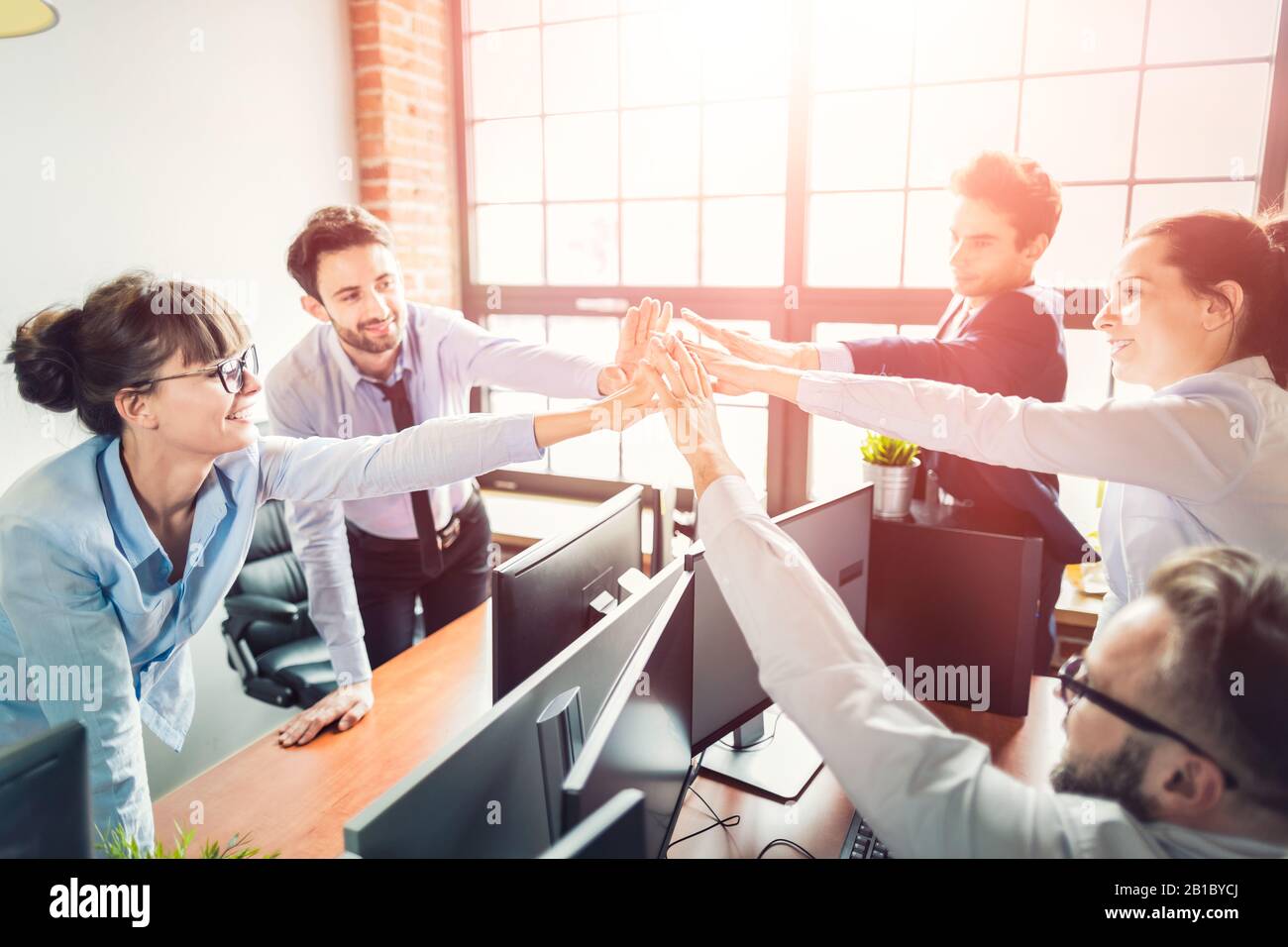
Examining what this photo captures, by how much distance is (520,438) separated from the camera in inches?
63.3

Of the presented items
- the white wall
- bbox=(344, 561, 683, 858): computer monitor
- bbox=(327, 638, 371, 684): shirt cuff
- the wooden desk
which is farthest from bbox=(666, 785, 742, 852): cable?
the white wall

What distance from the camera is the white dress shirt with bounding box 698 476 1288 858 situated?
2.55 ft

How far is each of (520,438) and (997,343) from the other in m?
1.18

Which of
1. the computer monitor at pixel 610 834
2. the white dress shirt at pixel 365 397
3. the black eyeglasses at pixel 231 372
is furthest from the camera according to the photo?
the white dress shirt at pixel 365 397

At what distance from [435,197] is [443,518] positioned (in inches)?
78.4

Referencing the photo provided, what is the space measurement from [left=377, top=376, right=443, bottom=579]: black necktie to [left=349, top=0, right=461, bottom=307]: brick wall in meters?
1.49

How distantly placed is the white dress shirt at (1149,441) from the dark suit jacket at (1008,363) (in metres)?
0.42

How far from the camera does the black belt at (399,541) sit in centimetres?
234

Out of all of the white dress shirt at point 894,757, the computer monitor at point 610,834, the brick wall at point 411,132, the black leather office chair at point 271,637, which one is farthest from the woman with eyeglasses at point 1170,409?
the brick wall at point 411,132

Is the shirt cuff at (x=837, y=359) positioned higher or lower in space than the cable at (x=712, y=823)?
higher

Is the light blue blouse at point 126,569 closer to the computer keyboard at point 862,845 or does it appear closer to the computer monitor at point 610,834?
the computer monitor at point 610,834

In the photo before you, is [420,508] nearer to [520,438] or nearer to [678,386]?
[520,438]

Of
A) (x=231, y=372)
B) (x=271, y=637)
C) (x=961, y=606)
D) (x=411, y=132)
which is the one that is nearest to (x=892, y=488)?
(x=961, y=606)
